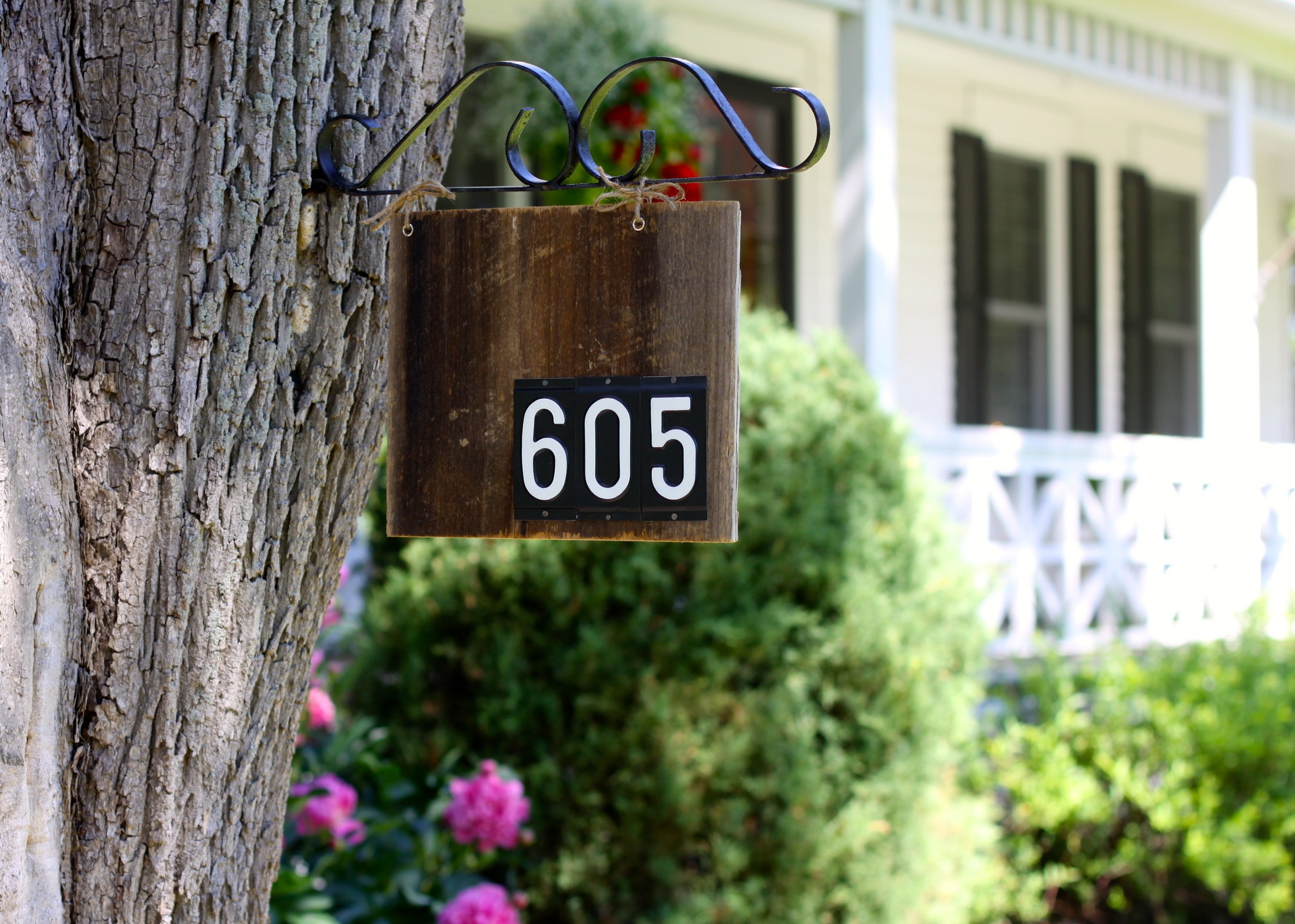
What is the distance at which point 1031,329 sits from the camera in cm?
874

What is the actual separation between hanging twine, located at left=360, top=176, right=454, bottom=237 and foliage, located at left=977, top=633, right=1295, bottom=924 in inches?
147

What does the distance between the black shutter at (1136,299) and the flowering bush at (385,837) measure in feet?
22.3

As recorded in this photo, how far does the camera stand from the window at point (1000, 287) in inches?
324

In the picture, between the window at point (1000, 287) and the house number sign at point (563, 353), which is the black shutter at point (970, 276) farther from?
the house number sign at point (563, 353)

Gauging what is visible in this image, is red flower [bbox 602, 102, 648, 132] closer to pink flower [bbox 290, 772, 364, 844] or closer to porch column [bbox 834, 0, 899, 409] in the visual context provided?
porch column [bbox 834, 0, 899, 409]

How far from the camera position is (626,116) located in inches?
211

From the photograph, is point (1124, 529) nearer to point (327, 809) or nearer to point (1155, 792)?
point (1155, 792)

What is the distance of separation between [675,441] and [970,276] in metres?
7.19

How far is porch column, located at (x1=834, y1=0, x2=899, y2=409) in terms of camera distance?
5.59m

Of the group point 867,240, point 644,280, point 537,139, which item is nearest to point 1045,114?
point 867,240

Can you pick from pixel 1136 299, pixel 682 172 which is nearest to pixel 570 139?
pixel 682 172

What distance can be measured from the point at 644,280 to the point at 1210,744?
13.4 ft

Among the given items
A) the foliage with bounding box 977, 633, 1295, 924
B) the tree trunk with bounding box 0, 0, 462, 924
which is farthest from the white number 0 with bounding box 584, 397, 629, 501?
the foliage with bounding box 977, 633, 1295, 924

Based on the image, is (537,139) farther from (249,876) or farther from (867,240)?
(249,876)
